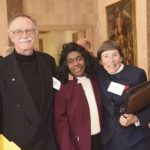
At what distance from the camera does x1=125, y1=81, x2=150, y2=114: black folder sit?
216 centimetres

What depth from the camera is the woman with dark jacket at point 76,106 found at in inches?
95.2

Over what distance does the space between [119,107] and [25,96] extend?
990 millimetres

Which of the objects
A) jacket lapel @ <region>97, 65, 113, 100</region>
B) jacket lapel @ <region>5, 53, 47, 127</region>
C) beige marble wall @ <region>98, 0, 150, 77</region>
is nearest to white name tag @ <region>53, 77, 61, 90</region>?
jacket lapel @ <region>5, 53, 47, 127</region>

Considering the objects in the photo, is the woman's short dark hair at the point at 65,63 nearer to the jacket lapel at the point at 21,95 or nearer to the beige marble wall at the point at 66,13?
the jacket lapel at the point at 21,95

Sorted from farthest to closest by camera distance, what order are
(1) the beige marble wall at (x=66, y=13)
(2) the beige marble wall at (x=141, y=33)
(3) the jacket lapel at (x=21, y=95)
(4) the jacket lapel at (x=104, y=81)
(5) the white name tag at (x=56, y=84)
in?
(1) the beige marble wall at (x=66, y=13) → (2) the beige marble wall at (x=141, y=33) → (4) the jacket lapel at (x=104, y=81) → (5) the white name tag at (x=56, y=84) → (3) the jacket lapel at (x=21, y=95)

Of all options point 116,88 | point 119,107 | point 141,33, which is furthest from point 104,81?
point 141,33

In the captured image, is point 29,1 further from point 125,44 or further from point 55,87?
point 55,87

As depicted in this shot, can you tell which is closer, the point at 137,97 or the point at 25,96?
the point at 25,96

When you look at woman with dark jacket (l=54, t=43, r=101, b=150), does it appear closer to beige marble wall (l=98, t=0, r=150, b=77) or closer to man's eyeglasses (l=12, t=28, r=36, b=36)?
man's eyeglasses (l=12, t=28, r=36, b=36)

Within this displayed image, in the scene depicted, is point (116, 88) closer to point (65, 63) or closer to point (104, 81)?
point (104, 81)

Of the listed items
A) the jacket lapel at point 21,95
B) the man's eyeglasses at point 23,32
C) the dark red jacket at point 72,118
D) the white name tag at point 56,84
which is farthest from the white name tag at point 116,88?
the man's eyeglasses at point 23,32

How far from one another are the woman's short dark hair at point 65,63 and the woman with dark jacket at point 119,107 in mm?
148

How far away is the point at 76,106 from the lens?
2432 mm

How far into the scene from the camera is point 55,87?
7.87ft
